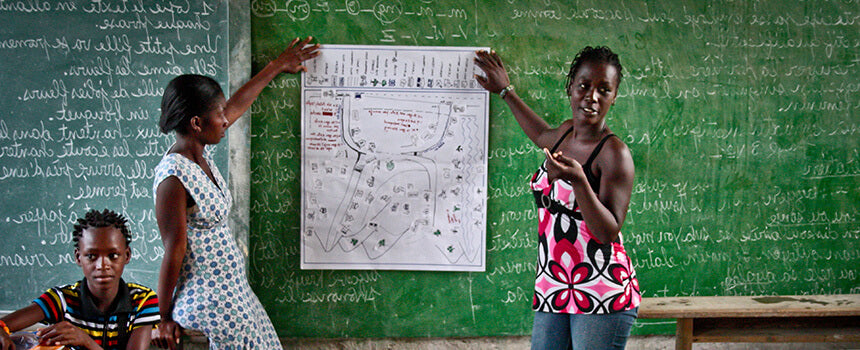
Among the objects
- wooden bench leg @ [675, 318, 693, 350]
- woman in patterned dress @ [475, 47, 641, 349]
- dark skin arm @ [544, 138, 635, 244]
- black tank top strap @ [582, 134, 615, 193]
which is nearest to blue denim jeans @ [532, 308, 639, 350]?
woman in patterned dress @ [475, 47, 641, 349]

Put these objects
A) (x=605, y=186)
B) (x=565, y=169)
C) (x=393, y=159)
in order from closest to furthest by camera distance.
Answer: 1. (x=565, y=169)
2. (x=605, y=186)
3. (x=393, y=159)

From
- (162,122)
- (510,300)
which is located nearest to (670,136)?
(510,300)

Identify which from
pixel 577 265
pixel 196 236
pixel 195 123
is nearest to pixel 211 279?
pixel 196 236

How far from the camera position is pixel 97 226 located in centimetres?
239

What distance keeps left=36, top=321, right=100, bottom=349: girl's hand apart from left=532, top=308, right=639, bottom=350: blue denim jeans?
63.6 inches

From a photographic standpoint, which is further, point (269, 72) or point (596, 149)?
point (269, 72)

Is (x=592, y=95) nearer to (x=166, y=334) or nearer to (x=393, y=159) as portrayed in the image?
(x=393, y=159)

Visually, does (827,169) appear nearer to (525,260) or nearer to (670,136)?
(670,136)

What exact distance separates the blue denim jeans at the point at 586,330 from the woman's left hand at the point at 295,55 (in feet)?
5.62

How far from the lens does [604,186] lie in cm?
210

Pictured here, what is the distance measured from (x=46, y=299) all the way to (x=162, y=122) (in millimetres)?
800

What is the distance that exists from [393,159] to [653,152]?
1365 mm

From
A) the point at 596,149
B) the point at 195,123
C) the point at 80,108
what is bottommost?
the point at 596,149

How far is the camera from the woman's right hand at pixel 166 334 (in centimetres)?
235
